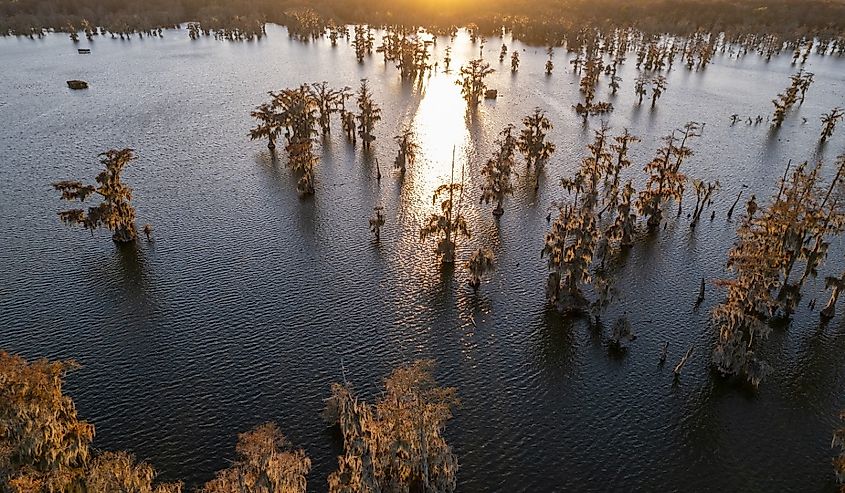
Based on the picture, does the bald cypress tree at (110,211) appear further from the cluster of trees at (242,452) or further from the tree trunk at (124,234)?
the cluster of trees at (242,452)

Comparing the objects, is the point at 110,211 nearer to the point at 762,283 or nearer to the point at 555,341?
the point at 555,341

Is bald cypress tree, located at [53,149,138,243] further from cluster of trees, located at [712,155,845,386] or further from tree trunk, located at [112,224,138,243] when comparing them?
cluster of trees, located at [712,155,845,386]

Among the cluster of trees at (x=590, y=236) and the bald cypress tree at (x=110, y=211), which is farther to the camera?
the bald cypress tree at (x=110, y=211)

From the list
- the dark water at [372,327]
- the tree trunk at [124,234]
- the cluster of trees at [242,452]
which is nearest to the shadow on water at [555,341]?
the dark water at [372,327]

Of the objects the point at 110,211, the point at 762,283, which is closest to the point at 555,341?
the point at 762,283

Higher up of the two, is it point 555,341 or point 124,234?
point 124,234

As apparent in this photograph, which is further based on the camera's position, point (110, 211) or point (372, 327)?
point (110, 211)

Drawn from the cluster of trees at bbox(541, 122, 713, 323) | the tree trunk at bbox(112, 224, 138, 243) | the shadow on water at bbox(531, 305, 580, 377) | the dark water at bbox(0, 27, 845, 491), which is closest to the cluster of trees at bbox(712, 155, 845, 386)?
the dark water at bbox(0, 27, 845, 491)
